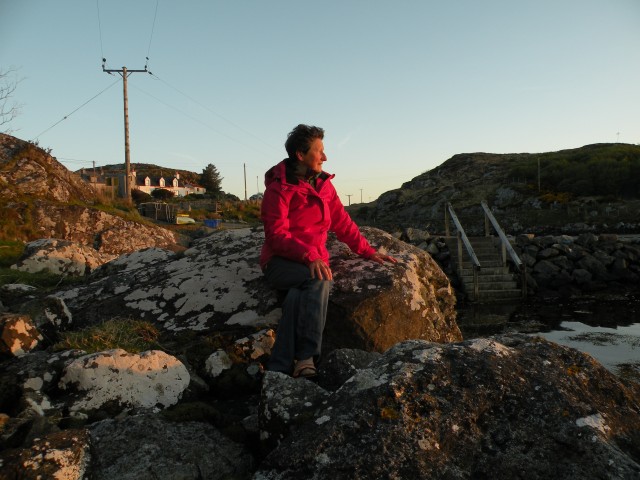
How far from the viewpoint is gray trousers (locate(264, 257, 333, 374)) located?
3367mm

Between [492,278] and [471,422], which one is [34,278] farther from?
[492,278]

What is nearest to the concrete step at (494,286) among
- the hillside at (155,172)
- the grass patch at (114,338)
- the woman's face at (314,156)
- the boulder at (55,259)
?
the boulder at (55,259)

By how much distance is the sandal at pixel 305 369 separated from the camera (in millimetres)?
3219

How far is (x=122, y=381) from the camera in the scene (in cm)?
308

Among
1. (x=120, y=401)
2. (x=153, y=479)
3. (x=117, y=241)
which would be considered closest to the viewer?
(x=153, y=479)

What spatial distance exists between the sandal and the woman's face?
1683 mm

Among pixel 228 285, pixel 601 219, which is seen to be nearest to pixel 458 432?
pixel 228 285

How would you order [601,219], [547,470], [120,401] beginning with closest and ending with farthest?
[547,470], [120,401], [601,219]

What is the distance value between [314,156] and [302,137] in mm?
191

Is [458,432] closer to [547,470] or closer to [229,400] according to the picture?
[547,470]

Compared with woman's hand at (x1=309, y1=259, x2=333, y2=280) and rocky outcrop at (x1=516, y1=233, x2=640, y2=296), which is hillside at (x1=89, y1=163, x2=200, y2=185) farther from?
woman's hand at (x1=309, y1=259, x2=333, y2=280)

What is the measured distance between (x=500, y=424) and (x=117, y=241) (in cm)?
1129

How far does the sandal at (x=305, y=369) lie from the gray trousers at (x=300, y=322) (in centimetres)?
4

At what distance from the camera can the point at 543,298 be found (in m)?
14.7
